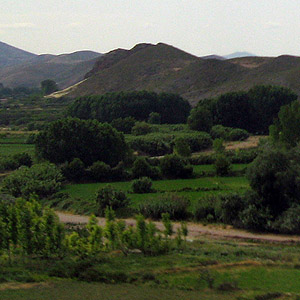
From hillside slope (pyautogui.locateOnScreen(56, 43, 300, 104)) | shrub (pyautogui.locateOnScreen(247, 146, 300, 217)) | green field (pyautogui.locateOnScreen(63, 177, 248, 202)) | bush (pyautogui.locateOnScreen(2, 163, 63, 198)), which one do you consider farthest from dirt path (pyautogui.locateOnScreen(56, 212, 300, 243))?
hillside slope (pyautogui.locateOnScreen(56, 43, 300, 104))

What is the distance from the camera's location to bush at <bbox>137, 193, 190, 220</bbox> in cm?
3144

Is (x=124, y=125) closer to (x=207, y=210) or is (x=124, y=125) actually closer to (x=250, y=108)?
(x=250, y=108)

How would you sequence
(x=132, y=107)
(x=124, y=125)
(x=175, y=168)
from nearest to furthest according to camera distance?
(x=175, y=168) < (x=124, y=125) < (x=132, y=107)

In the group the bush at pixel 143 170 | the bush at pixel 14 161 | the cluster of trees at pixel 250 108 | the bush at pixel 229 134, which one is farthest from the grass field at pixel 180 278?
the cluster of trees at pixel 250 108

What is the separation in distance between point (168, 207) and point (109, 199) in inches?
168

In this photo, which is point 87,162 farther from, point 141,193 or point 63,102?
point 63,102

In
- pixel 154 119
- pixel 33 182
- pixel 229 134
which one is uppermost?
pixel 154 119

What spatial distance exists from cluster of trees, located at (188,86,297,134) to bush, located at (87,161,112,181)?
3693 cm

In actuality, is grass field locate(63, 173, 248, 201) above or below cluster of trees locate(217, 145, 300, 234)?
below

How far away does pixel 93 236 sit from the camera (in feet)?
65.3

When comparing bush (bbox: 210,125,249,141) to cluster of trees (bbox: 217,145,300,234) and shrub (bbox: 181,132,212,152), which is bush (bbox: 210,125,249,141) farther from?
cluster of trees (bbox: 217,145,300,234)

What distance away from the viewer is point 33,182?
39656 mm

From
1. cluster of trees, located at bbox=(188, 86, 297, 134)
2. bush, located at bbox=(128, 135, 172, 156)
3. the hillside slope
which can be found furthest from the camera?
the hillside slope

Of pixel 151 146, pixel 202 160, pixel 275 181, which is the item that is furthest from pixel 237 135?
pixel 275 181
